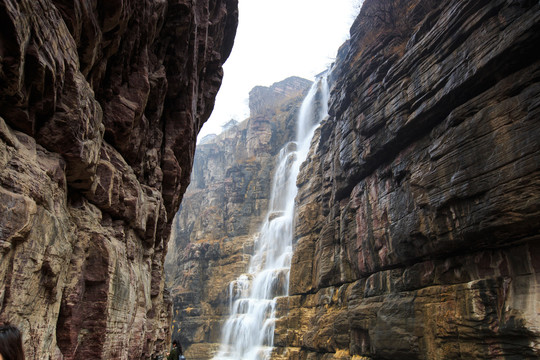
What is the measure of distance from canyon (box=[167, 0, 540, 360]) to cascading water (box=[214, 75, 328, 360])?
2825mm

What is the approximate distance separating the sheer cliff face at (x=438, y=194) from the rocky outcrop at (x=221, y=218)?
20402mm

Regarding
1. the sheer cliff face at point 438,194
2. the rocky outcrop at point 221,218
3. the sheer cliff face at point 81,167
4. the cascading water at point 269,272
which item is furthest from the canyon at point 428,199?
the rocky outcrop at point 221,218

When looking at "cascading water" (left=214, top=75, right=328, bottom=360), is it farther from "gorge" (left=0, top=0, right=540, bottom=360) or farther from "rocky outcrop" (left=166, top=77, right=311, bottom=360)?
"rocky outcrop" (left=166, top=77, right=311, bottom=360)

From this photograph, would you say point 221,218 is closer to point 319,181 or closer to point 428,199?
point 319,181

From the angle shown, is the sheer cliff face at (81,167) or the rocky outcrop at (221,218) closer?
the sheer cliff face at (81,167)

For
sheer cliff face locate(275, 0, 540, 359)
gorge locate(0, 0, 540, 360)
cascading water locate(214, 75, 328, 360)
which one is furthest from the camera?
cascading water locate(214, 75, 328, 360)

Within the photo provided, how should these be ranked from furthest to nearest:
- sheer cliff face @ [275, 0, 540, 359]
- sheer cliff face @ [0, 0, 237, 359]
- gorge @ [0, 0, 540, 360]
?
sheer cliff face @ [275, 0, 540, 359] → gorge @ [0, 0, 540, 360] → sheer cliff face @ [0, 0, 237, 359]

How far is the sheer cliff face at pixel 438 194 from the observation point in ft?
39.1

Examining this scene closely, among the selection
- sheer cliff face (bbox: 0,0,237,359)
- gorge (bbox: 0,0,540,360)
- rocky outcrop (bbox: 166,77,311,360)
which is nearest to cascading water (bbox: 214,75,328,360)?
gorge (bbox: 0,0,540,360)

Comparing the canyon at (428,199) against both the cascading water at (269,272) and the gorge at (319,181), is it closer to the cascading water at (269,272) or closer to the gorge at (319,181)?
the gorge at (319,181)

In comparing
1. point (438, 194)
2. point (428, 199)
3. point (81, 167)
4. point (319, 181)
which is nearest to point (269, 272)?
point (319, 181)

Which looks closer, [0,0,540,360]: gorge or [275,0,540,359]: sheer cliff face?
[0,0,540,360]: gorge

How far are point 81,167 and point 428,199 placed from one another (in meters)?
13.7

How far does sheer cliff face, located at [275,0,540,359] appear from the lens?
39.1 ft
